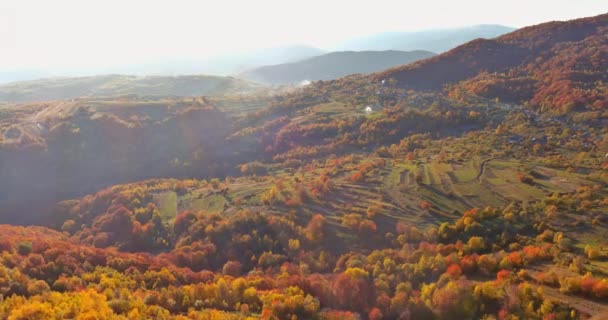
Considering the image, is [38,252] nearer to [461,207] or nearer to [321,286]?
[321,286]

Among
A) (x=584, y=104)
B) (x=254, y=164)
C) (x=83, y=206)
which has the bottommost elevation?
(x=83, y=206)

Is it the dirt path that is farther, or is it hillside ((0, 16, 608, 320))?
hillside ((0, 16, 608, 320))

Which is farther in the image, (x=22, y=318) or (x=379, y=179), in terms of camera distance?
(x=379, y=179)

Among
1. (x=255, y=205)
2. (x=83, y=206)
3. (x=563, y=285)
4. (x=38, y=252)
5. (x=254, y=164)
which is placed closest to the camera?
(x=563, y=285)

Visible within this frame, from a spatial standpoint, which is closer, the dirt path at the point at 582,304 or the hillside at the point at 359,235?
the dirt path at the point at 582,304

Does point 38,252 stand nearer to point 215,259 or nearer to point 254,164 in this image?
point 215,259

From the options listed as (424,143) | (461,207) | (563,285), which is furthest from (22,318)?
(424,143)

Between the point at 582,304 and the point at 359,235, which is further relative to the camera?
the point at 359,235

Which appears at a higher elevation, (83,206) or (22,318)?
(22,318)

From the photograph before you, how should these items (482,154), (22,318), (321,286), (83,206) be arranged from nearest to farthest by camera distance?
(22,318)
(321,286)
(482,154)
(83,206)

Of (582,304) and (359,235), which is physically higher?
(582,304)
